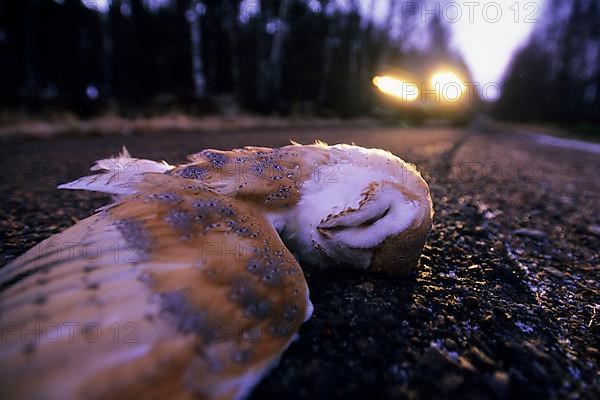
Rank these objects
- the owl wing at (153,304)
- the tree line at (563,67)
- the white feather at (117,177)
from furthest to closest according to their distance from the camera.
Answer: the tree line at (563,67) < the white feather at (117,177) < the owl wing at (153,304)

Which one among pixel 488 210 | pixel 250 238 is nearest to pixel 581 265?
pixel 488 210

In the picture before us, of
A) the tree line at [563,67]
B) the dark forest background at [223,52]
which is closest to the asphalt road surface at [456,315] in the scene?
the dark forest background at [223,52]

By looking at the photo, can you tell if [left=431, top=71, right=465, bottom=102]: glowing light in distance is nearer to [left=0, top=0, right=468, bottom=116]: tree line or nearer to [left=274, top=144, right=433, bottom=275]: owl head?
[left=274, top=144, right=433, bottom=275]: owl head

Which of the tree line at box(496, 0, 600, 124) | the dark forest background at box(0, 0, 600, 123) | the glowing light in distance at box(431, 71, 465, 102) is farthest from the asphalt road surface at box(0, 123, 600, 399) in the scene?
the tree line at box(496, 0, 600, 124)

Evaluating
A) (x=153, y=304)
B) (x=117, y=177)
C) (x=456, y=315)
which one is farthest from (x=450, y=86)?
(x=153, y=304)

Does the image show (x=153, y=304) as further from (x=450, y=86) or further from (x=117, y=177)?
(x=450, y=86)

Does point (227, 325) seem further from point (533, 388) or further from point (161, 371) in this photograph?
point (533, 388)

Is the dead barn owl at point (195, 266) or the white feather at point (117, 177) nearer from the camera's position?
the dead barn owl at point (195, 266)

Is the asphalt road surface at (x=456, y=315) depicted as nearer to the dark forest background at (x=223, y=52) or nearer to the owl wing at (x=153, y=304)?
the owl wing at (x=153, y=304)
